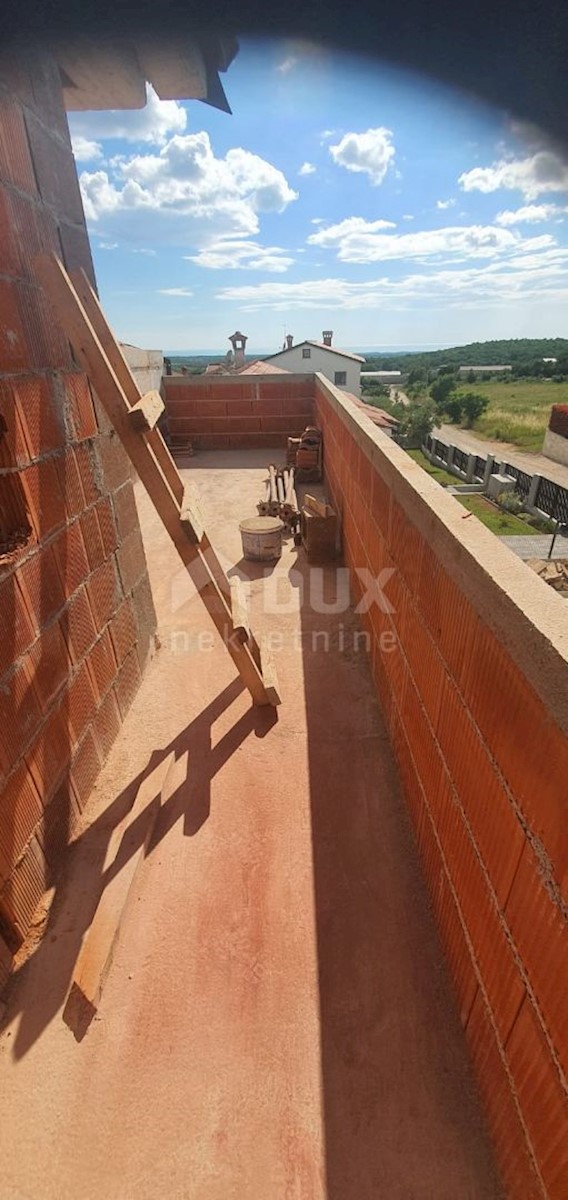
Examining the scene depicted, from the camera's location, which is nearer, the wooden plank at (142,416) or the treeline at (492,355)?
the wooden plank at (142,416)

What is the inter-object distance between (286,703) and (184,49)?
4558 millimetres

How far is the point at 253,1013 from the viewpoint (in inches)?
110

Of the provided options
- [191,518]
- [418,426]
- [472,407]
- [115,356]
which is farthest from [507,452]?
[191,518]

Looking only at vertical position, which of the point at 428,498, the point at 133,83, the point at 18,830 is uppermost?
the point at 133,83

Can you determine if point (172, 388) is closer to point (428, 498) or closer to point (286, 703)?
point (286, 703)

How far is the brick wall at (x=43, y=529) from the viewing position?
303cm

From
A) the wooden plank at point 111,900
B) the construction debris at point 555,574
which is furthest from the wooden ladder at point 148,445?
the construction debris at point 555,574

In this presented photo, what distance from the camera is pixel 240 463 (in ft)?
44.9

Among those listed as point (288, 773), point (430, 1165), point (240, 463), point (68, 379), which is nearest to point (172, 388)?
point (240, 463)

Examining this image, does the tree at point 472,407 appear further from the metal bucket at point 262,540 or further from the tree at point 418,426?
the metal bucket at point 262,540

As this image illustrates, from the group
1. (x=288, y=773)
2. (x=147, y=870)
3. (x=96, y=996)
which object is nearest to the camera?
(x=96, y=996)

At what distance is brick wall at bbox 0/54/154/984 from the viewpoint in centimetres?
303

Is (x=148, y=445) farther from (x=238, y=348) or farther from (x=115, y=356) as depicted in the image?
(x=238, y=348)

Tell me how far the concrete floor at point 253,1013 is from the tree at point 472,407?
64034 mm
